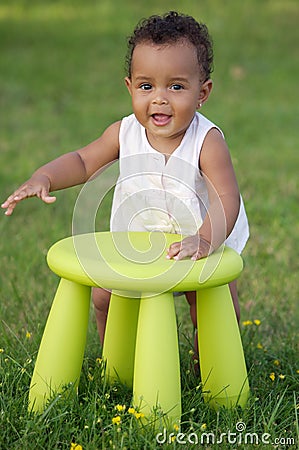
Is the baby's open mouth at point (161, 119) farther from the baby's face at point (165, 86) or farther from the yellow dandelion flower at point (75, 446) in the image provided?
the yellow dandelion flower at point (75, 446)

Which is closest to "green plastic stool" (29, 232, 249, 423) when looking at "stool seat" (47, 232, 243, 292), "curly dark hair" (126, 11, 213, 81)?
"stool seat" (47, 232, 243, 292)

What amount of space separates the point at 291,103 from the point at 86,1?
Result: 5.23m

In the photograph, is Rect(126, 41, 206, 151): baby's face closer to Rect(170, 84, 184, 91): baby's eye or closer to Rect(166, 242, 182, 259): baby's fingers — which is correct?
Rect(170, 84, 184, 91): baby's eye

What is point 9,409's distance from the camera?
2.08 metres

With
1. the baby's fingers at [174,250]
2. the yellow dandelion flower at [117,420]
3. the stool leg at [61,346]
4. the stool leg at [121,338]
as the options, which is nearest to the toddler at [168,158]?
the baby's fingers at [174,250]

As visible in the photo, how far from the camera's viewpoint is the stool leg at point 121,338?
2295mm

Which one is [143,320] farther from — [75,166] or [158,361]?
[75,166]

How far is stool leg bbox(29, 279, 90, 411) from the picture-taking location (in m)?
2.08

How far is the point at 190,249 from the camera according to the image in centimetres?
203

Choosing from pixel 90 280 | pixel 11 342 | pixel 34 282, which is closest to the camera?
pixel 90 280

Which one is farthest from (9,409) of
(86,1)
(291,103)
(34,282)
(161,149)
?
(86,1)

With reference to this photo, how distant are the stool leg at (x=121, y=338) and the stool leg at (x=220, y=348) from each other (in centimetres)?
23

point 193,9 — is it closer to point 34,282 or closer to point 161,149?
point 34,282

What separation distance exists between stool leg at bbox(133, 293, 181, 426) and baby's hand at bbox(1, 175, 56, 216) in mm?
393
